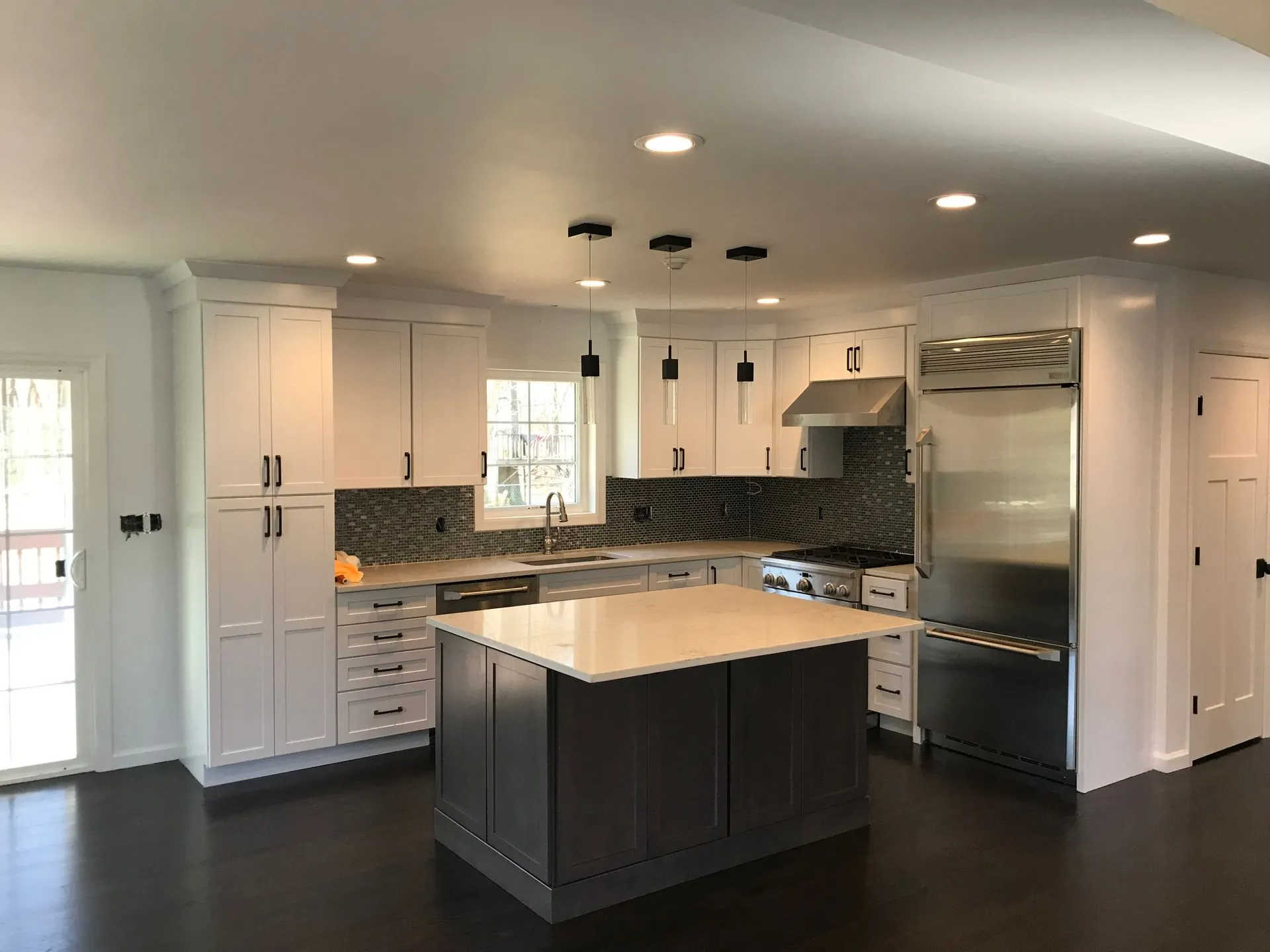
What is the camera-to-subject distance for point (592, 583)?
226 inches

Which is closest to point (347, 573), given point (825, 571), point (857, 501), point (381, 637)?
point (381, 637)

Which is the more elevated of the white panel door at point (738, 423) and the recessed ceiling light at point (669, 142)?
the recessed ceiling light at point (669, 142)

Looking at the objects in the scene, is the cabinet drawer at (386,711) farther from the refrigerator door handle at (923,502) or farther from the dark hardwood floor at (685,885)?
the refrigerator door handle at (923,502)

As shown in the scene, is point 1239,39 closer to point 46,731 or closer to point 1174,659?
point 1174,659

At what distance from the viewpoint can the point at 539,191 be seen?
311 cm

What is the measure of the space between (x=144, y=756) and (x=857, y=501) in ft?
14.3

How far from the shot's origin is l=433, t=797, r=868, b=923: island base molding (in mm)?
3303

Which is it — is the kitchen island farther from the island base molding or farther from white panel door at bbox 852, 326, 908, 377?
white panel door at bbox 852, 326, 908, 377

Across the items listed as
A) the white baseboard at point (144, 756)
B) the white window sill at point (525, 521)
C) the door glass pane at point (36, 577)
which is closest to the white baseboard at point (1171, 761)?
the white window sill at point (525, 521)

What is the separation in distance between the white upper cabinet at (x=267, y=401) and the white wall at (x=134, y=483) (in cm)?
58

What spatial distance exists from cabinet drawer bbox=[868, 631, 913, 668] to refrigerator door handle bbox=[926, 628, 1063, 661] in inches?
9.0

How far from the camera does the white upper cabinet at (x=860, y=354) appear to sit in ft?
18.3

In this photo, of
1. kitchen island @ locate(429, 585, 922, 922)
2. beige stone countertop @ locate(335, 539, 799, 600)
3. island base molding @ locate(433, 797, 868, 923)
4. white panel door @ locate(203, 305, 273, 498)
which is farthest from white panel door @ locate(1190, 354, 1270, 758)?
white panel door @ locate(203, 305, 273, 498)

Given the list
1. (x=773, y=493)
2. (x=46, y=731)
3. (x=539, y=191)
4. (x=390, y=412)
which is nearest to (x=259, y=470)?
Result: (x=390, y=412)
